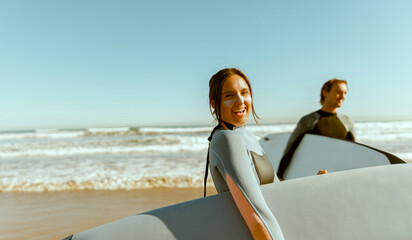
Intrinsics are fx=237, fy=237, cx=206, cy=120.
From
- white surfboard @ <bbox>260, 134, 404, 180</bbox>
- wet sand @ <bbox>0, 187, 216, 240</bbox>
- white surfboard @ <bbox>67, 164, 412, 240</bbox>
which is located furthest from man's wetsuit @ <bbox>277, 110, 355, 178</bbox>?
wet sand @ <bbox>0, 187, 216, 240</bbox>

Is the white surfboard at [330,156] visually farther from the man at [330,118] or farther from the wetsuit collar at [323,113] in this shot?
the wetsuit collar at [323,113]

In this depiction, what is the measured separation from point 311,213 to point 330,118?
6.64 ft

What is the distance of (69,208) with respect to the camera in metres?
3.18

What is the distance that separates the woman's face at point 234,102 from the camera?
99 cm

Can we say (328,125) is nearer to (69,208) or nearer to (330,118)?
(330,118)

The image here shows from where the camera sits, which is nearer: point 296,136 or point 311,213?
point 311,213

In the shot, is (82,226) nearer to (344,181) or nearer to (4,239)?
(4,239)

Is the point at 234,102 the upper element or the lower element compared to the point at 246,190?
upper

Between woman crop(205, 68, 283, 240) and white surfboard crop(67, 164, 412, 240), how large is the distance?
0.12 m

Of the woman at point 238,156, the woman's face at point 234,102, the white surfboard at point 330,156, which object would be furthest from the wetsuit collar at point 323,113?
the woman's face at point 234,102

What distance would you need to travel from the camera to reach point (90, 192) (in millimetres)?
3844

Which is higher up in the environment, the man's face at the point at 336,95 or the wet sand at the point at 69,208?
the man's face at the point at 336,95

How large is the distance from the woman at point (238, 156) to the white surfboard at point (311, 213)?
115 millimetres

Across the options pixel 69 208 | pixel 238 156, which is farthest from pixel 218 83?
pixel 69 208
